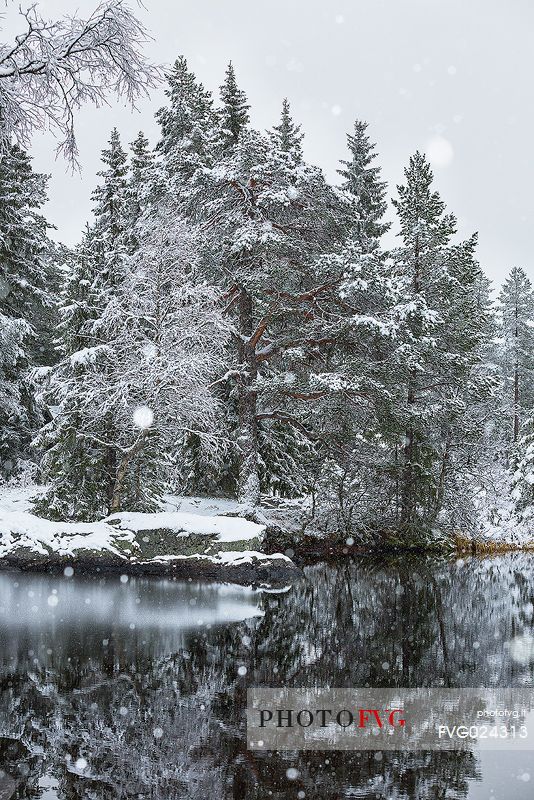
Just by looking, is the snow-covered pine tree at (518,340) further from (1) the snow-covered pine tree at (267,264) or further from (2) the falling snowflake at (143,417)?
(2) the falling snowflake at (143,417)

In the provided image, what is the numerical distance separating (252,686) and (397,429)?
52.4 ft

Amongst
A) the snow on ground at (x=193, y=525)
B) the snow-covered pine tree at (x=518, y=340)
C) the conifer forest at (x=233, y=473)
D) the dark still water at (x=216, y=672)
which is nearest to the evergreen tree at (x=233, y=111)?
the conifer forest at (x=233, y=473)

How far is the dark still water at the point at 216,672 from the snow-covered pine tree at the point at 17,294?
40.7ft

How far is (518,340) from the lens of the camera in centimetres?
5350

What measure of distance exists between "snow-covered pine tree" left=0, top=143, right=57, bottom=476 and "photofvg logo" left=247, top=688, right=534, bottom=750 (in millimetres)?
21928

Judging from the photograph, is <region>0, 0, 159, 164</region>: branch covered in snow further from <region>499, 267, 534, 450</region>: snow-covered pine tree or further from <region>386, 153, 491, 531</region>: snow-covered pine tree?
<region>499, 267, 534, 450</region>: snow-covered pine tree

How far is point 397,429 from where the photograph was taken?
2266cm

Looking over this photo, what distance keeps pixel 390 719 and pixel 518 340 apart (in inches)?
2015

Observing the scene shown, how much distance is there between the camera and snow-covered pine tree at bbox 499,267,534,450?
176 ft

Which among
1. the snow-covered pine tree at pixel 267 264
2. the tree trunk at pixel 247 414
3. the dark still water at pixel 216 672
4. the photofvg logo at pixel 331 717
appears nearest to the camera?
the dark still water at pixel 216 672

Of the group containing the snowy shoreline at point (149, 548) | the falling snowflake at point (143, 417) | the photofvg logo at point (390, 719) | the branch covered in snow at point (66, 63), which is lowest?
the photofvg logo at point (390, 719)

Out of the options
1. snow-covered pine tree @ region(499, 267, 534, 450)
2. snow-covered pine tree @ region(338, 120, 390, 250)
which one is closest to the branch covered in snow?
snow-covered pine tree @ region(338, 120, 390, 250)

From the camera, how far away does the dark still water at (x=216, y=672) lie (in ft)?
16.8

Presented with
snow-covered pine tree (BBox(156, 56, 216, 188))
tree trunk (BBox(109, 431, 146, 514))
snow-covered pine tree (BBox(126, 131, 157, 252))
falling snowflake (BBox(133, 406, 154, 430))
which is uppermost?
snow-covered pine tree (BBox(156, 56, 216, 188))
